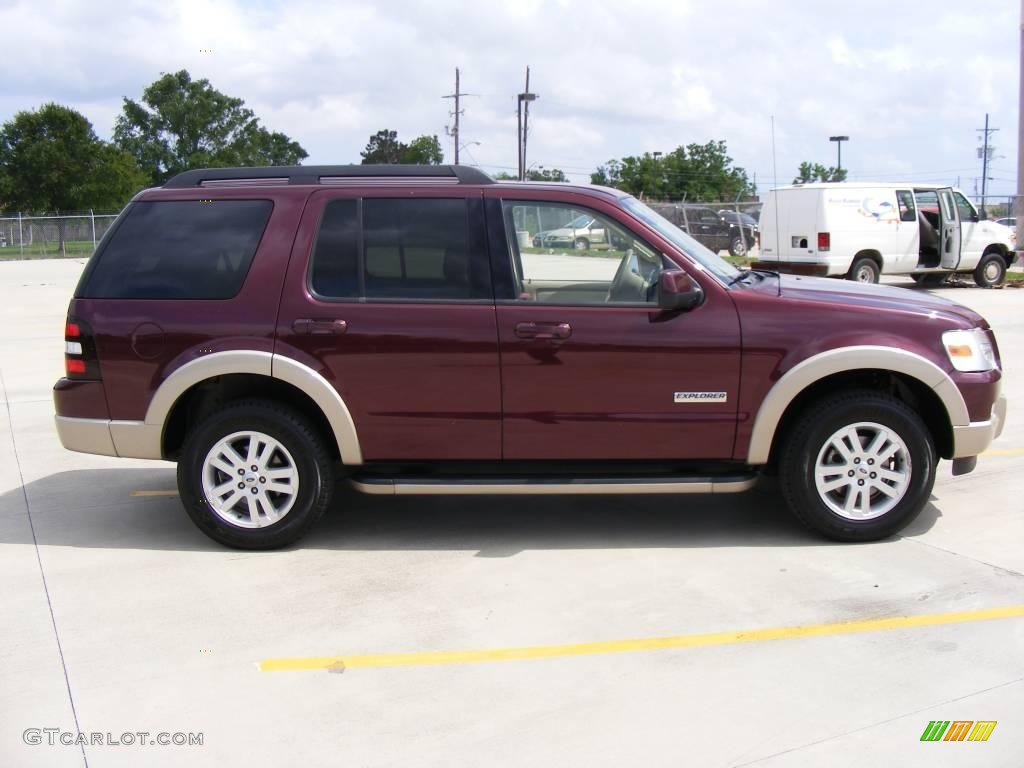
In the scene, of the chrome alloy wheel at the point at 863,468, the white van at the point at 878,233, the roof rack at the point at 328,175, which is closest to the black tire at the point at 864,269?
the white van at the point at 878,233

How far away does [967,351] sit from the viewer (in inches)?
209

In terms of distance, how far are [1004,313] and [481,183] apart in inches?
520

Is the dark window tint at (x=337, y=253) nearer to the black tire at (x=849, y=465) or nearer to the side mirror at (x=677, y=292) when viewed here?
the side mirror at (x=677, y=292)

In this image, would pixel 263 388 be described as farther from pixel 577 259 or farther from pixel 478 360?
pixel 577 259

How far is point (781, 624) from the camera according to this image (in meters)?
4.40

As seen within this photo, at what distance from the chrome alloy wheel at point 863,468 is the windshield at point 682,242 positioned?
101cm

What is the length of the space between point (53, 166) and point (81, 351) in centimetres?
5730

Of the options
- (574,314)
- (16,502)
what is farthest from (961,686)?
(16,502)

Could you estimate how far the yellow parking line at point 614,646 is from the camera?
13.5 feet

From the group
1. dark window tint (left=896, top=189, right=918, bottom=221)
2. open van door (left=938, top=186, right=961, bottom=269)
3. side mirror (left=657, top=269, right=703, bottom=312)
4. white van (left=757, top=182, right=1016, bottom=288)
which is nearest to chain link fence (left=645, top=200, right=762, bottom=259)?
white van (left=757, top=182, right=1016, bottom=288)

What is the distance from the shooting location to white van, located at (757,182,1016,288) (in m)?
18.6

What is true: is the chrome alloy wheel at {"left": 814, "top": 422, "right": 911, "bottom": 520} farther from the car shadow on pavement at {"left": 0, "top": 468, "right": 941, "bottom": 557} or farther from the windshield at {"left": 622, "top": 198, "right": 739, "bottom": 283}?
the windshield at {"left": 622, "top": 198, "right": 739, "bottom": 283}

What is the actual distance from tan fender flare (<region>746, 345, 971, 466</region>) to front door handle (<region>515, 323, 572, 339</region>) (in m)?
1.04

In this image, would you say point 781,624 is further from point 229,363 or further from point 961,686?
point 229,363
